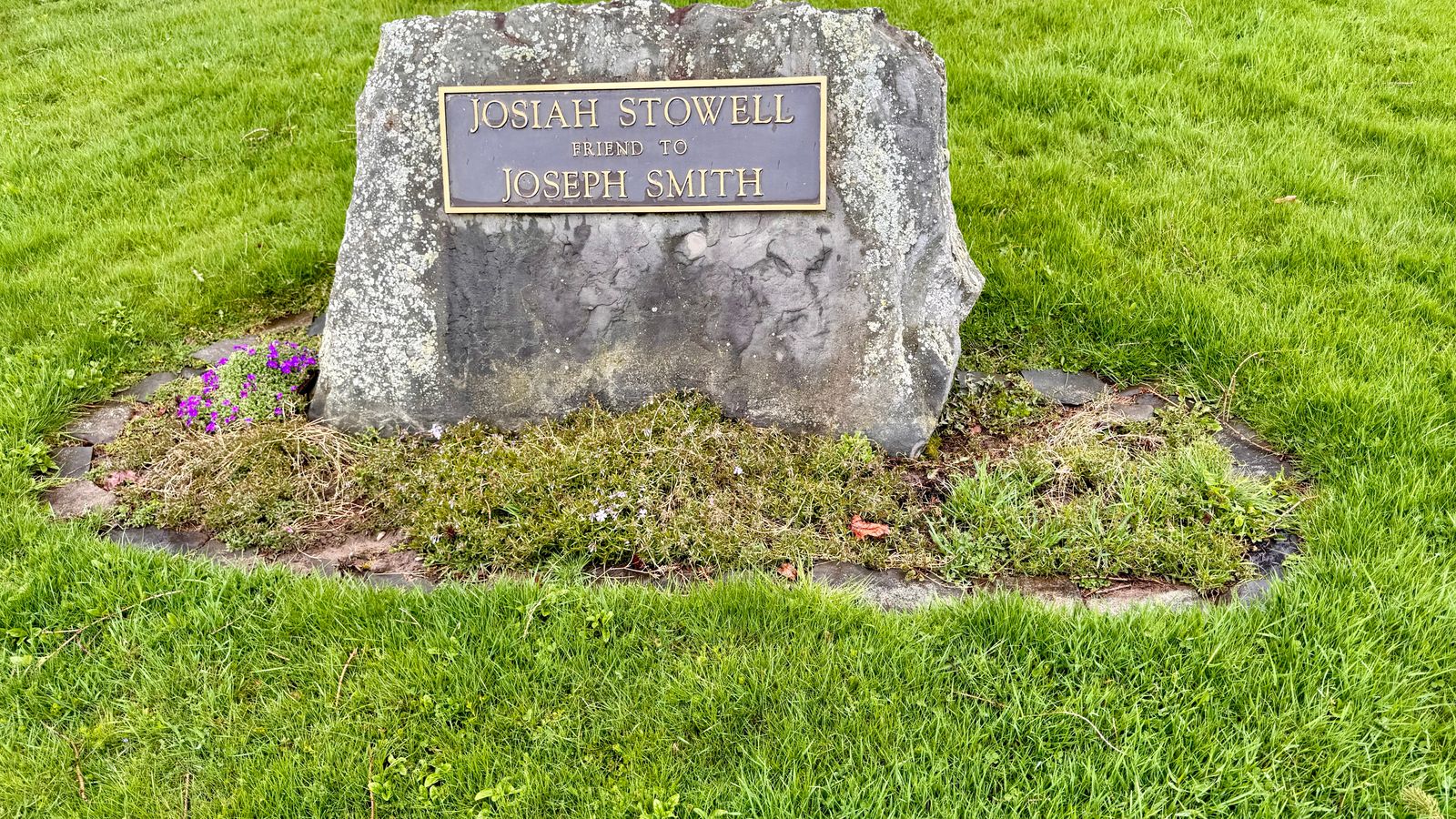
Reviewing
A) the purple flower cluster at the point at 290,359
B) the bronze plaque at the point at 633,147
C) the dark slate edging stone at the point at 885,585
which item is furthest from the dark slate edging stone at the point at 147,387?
the dark slate edging stone at the point at 885,585

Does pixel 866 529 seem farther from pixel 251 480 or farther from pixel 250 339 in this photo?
pixel 250 339

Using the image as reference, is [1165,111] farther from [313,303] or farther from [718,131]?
[313,303]

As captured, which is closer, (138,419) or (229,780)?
(229,780)

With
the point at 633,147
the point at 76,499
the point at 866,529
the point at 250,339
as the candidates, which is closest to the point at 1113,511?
the point at 866,529

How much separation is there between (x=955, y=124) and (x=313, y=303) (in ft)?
14.1

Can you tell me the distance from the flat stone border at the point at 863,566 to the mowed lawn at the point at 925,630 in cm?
11

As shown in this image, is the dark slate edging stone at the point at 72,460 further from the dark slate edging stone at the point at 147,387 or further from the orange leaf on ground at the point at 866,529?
the orange leaf on ground at the point at 866,529

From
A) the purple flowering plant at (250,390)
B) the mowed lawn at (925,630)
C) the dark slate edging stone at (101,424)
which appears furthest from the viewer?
the dark slate edging stone at (101,424)

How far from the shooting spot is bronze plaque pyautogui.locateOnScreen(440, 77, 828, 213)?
3.57 meters

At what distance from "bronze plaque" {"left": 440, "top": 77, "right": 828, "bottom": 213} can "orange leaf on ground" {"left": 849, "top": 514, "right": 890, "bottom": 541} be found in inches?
51.4

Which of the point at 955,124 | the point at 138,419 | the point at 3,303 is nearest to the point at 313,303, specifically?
the point at 138,419

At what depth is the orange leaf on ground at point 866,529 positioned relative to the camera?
11.3 feet

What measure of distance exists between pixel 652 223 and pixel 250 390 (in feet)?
6.73

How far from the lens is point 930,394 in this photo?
3.83 m
